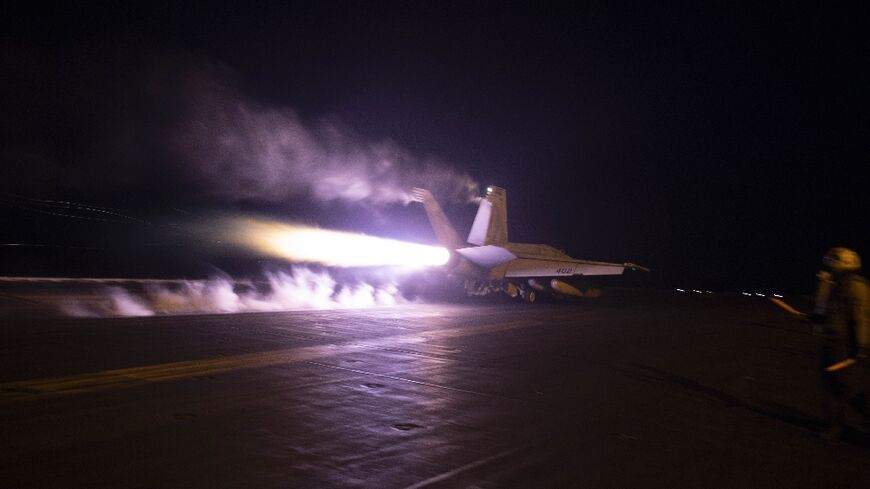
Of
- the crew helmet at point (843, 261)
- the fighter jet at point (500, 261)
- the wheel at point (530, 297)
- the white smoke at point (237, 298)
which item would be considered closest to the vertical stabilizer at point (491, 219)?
the fighter jet at point (500, 261)

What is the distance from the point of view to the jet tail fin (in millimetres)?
27797

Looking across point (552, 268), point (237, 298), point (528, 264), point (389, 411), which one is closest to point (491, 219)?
point (528, 264)

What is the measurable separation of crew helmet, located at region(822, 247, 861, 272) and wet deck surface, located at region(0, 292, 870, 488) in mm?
2031

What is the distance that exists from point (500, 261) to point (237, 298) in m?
12.0

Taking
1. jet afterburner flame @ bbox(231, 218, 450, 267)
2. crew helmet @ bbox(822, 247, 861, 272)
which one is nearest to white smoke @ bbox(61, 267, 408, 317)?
jet afterburner flame @ bbox(231, 218, 450, 267)

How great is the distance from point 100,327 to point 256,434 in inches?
381

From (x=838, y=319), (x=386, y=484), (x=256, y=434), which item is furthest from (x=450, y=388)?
(x=838, y=319)

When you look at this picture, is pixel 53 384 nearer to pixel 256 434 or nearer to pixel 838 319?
pixel 256 434

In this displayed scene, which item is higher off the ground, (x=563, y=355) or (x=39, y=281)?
(x=39, y=281)

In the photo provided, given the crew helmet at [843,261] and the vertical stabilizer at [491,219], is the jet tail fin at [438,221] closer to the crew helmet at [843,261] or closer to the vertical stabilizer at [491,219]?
the vertical stabilizer at [491,219]

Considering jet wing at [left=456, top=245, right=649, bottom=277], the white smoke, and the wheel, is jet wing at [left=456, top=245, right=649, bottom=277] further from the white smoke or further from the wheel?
the white smoke

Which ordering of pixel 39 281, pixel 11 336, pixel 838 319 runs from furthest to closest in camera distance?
1. pixel 39 281
2. pixel 11 336
3. pixel 838 319

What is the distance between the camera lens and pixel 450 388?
368 inches

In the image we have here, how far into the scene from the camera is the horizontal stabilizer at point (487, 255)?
91.4 feet
